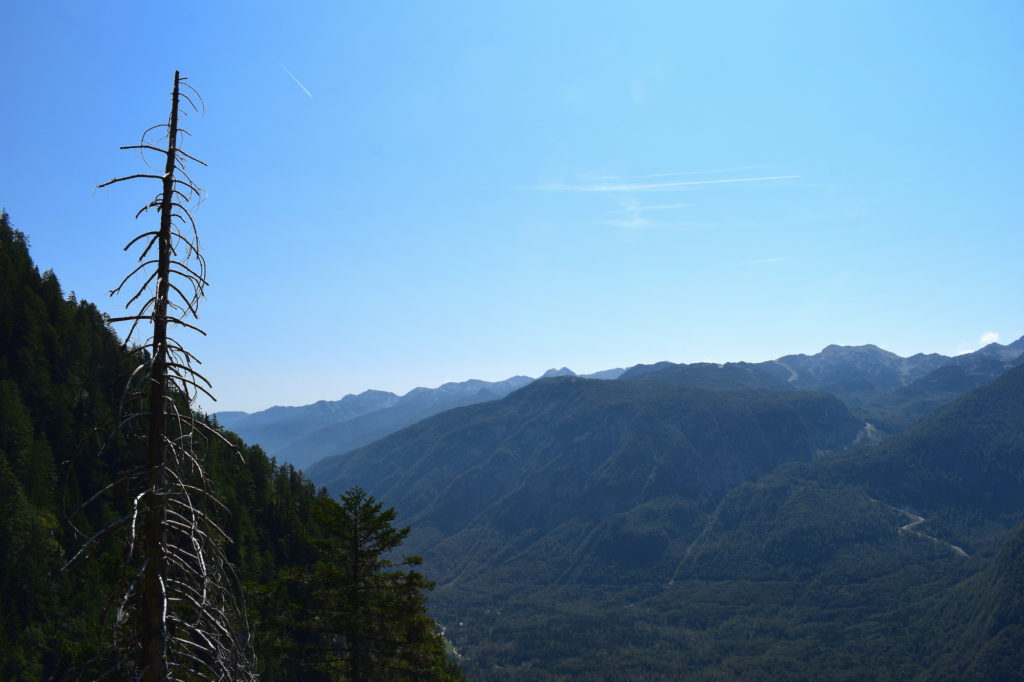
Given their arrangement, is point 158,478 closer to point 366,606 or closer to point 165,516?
point 165,516

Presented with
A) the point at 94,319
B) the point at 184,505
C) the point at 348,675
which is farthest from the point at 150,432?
the point at 94,319

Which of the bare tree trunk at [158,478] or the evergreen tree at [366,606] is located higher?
the bare tree trunk at [158,478]

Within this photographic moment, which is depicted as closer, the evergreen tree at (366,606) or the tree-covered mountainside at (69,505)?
the evergreen tree at (366,606)

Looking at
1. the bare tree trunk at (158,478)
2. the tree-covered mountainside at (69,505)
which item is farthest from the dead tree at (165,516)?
the tree-covered mountainside at (69,505)

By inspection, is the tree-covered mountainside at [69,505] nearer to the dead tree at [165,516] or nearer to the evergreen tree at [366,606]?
the evergreen tree at [366,606]

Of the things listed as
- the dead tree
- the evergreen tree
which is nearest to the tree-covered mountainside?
the evergreen tree

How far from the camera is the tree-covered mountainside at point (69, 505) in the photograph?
2939 centimetres

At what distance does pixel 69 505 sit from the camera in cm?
6369

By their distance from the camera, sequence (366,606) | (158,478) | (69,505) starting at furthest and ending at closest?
1. (69,505)
2. (366,606)
3. (158,478)

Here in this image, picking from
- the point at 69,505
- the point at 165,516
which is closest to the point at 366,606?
the point at 165,516

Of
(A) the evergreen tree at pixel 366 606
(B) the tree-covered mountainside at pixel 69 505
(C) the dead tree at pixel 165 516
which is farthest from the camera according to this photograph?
(B) the tree-covered mountainside at pixel 69 505

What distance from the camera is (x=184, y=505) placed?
29.1 ft

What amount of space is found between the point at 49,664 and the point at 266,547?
142 feet

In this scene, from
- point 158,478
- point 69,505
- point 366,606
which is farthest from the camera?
point 69,505
